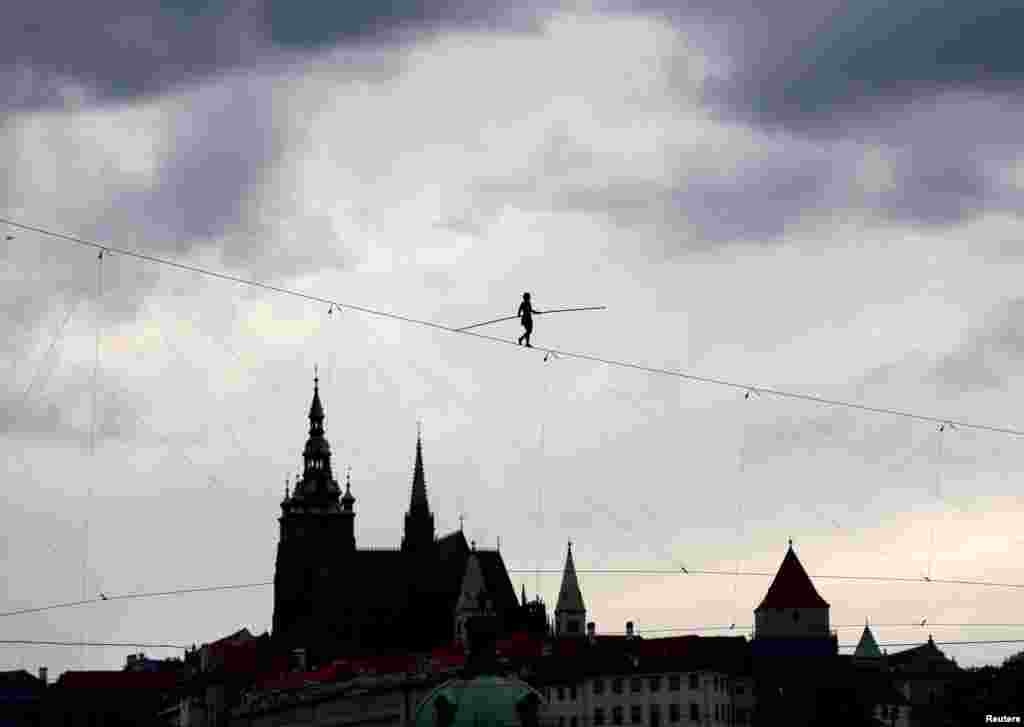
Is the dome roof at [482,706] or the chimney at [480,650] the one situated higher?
the chimney at [480,650]

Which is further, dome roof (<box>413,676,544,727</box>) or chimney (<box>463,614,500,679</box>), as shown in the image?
chimney (<box>463,614,500,679</box>)

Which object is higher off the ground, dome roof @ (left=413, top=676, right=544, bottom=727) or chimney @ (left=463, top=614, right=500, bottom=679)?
chimney @ (left=463, top=614, right=500, bottom=679)

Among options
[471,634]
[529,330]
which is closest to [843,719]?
[471,634]

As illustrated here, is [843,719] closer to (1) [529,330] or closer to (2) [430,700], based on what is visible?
(2) [430,700]

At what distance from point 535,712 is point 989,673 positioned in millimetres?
76043

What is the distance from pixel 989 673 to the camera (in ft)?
649

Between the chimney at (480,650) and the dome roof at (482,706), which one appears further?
the chimney at (480,650)

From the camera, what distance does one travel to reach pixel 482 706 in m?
129

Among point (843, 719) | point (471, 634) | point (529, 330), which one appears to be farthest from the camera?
point (843, 719)

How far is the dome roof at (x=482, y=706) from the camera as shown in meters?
128

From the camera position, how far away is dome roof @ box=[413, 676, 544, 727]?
128 metres

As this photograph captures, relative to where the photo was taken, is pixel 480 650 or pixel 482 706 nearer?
pixel 482 706

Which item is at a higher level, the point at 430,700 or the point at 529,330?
the point at 529,330

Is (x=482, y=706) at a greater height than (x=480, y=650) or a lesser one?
lesser
